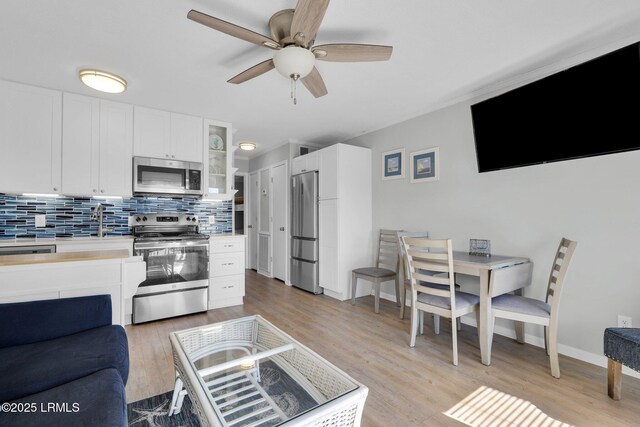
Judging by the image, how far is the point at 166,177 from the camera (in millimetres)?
3498

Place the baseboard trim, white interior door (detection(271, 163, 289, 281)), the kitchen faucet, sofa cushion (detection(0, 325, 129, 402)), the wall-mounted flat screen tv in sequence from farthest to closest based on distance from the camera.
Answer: white interior door (detection(271, 163, 289, 281)) → the kitchen faucet → the baseboard trim → the wall-mounted flat screen tv → sofa cushion (detection(0, 325, 129, 402))

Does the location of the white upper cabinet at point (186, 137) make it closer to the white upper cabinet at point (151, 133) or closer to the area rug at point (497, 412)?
the white upper cabinet at point (151, 133)

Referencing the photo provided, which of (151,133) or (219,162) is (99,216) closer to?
(151,133)

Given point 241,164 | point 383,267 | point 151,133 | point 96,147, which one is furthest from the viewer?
point 241,164

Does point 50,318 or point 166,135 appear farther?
point 166,135

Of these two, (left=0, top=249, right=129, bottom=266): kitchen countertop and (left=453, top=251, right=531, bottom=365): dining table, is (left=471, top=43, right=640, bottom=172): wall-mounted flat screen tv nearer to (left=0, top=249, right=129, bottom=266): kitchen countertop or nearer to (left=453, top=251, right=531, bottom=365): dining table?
(left=453, top=251, right=531, bottom=365): dining table

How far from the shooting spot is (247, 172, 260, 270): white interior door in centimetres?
594

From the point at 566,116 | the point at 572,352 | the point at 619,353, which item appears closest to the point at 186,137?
the point at 566,116

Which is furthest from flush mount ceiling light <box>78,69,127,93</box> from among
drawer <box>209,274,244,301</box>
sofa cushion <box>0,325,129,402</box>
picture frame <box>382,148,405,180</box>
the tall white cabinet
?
picture frame <box>382,148,405,180</box>

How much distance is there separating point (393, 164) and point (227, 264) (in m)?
2.53

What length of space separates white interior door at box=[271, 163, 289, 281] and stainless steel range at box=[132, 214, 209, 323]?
166 centimetres

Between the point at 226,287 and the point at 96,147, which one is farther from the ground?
the point at 96,147

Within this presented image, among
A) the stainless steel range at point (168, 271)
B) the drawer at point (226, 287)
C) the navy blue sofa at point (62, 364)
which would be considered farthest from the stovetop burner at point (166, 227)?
the navy blue sofa at point (62, 364)

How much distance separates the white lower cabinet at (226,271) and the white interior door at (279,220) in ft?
4.01
